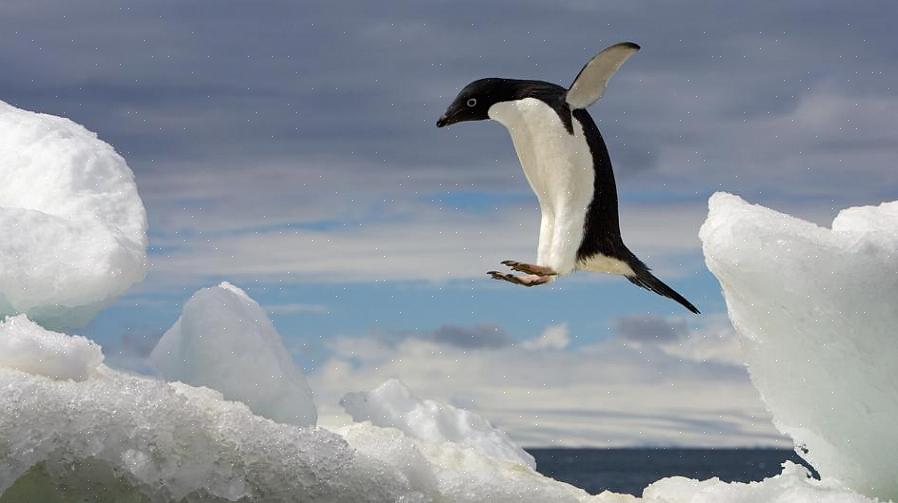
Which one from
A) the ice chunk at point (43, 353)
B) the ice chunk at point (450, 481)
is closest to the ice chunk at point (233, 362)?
the ice chunk at point (43, 353)

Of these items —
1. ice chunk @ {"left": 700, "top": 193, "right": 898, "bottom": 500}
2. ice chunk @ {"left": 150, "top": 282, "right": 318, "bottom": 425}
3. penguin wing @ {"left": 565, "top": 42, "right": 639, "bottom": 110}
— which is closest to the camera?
penguin wing @ {"left": 565, "top": 42, "right": 639, "bottom": 110}

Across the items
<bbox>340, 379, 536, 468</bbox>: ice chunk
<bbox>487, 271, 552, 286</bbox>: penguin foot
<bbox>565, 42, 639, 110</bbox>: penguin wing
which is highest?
<bbox>565, 42, 639, 110</bbox>: penguin wing

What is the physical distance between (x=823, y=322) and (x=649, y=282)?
923mm

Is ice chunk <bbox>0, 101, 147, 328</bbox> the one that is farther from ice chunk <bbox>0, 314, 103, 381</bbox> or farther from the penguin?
the penguin

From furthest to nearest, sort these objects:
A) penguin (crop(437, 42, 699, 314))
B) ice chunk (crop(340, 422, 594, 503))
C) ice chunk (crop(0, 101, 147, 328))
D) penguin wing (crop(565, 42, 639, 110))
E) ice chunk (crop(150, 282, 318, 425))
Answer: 1. ice chunk (crop(150, 282, 318, 425))
2. ice chunk (crop(0, 101, 147, 328))
3. penguin (crop(437, 42, 699, 314))
4. penguin wing (crop(565, 42, 639, 110))
5. ice chunk (crop(340, 422, 594, 503))

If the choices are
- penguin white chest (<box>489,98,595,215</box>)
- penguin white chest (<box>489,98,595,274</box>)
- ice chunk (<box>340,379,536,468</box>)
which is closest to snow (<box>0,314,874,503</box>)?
penguin white chest (<box>489,98,595,274</box>)

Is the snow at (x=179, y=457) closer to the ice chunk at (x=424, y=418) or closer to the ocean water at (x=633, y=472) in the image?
the ice chunk at (x=424, y=418)

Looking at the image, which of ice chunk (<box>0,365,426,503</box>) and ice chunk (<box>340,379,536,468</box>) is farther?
ice chunk (<box>340,379,536,468</box>)

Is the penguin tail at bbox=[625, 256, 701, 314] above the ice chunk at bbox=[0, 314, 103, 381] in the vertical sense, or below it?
above

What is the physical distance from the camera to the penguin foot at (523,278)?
5.43m

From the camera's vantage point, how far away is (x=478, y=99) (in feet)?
19.2

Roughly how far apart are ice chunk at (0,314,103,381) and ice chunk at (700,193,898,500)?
3.19 m

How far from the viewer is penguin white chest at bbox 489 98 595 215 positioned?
5617 mm

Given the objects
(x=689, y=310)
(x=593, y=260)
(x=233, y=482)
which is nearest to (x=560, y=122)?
(x=593, y=260)
